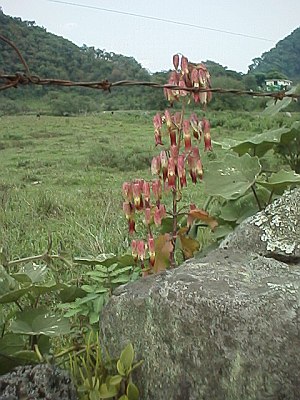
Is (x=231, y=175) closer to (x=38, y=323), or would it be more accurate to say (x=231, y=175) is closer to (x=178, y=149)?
(x=178, y=149)

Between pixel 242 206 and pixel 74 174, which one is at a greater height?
pixel 242 206

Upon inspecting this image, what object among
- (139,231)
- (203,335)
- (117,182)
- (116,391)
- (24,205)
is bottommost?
(117,182)

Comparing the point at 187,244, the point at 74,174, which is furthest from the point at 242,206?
the point at 74,174

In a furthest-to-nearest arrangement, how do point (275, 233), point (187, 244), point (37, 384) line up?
point (187, 244) < point (275, 233) < point (37, 384)

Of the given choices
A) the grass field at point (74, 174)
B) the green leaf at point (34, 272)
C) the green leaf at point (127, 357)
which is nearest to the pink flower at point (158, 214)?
the green leaf at point (34, 272)

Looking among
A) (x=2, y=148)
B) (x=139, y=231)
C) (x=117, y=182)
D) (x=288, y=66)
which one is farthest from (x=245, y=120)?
(x=139, y=231)

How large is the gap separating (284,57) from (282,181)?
16385mm

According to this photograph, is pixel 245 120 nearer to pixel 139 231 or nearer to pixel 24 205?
pixel 24 205

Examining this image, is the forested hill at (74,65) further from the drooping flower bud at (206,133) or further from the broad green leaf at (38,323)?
the broad green leaf at (38,323)

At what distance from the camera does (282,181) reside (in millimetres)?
1348

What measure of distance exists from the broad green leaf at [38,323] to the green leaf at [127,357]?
0.61 feet

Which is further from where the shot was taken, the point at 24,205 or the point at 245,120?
the point at 245,120

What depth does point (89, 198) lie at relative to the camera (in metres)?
5.15

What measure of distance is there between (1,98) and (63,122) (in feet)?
Result: 13.4
